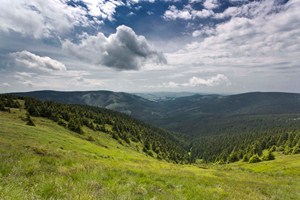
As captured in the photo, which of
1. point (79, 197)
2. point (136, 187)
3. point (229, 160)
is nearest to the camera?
point (79, 197)

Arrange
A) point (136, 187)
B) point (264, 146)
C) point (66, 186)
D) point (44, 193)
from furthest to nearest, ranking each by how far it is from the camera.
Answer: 1. point (264, 146)
2. point (136, 187)
3. point (66, 186)
4. point (44, 193)

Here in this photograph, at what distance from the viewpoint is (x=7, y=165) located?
28.0ft

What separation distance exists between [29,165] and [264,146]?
174m

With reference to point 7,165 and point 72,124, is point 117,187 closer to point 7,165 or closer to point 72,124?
point 7,165

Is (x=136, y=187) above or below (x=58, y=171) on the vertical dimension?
below

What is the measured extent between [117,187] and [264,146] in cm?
17205

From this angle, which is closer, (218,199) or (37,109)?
A: (218,199)

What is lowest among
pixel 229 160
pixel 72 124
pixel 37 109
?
pixel 229 160

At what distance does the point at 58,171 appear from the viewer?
9.48 meters

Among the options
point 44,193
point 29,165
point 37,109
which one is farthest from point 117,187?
point 37,109

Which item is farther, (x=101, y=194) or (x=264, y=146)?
(x=264, y=146)

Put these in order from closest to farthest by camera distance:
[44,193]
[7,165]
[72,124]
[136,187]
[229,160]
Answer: [44,193]
[7,165]
[136,187]
[72,124]
[229,160]

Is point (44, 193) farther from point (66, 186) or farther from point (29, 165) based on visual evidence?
point (29, 165)

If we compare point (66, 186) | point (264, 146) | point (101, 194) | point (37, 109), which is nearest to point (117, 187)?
point (101, 194)
